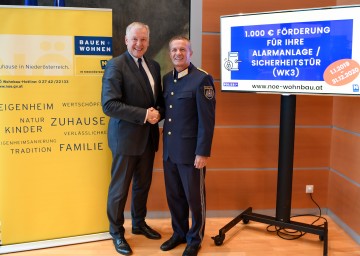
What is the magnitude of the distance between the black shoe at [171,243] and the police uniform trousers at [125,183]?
0.34 m

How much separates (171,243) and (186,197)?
16.4 inches

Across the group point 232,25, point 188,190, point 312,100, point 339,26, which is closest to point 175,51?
point 232,25

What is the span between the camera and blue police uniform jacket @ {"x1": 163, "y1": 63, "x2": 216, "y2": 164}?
263cm

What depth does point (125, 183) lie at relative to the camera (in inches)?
115

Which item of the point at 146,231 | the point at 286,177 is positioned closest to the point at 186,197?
the point at 146,231

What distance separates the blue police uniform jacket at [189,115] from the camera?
2633mm

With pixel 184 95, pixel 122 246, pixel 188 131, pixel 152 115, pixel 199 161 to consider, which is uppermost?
pixel 184 95

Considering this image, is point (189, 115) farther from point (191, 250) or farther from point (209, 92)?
point (191, 250)

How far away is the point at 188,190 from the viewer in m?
2.75

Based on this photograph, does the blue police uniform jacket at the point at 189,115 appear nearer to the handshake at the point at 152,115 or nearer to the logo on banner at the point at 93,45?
the handshake at the point at 152,115

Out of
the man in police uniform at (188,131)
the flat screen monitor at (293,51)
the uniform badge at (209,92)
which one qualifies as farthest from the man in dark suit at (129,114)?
the flat screen monitor at (293,51)

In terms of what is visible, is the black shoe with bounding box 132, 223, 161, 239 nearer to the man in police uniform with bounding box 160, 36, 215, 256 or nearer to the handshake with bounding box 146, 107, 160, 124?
the man in police uniform with bounding box 160, 36, 215, 256

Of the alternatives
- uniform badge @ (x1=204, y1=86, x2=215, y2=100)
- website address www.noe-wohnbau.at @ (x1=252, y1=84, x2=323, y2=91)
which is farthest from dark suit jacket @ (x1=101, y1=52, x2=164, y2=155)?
website address www.noe-wohnbau.at @ (x1=252, y1=84, x2=323, y2=91)

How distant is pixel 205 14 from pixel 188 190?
1.60 m
